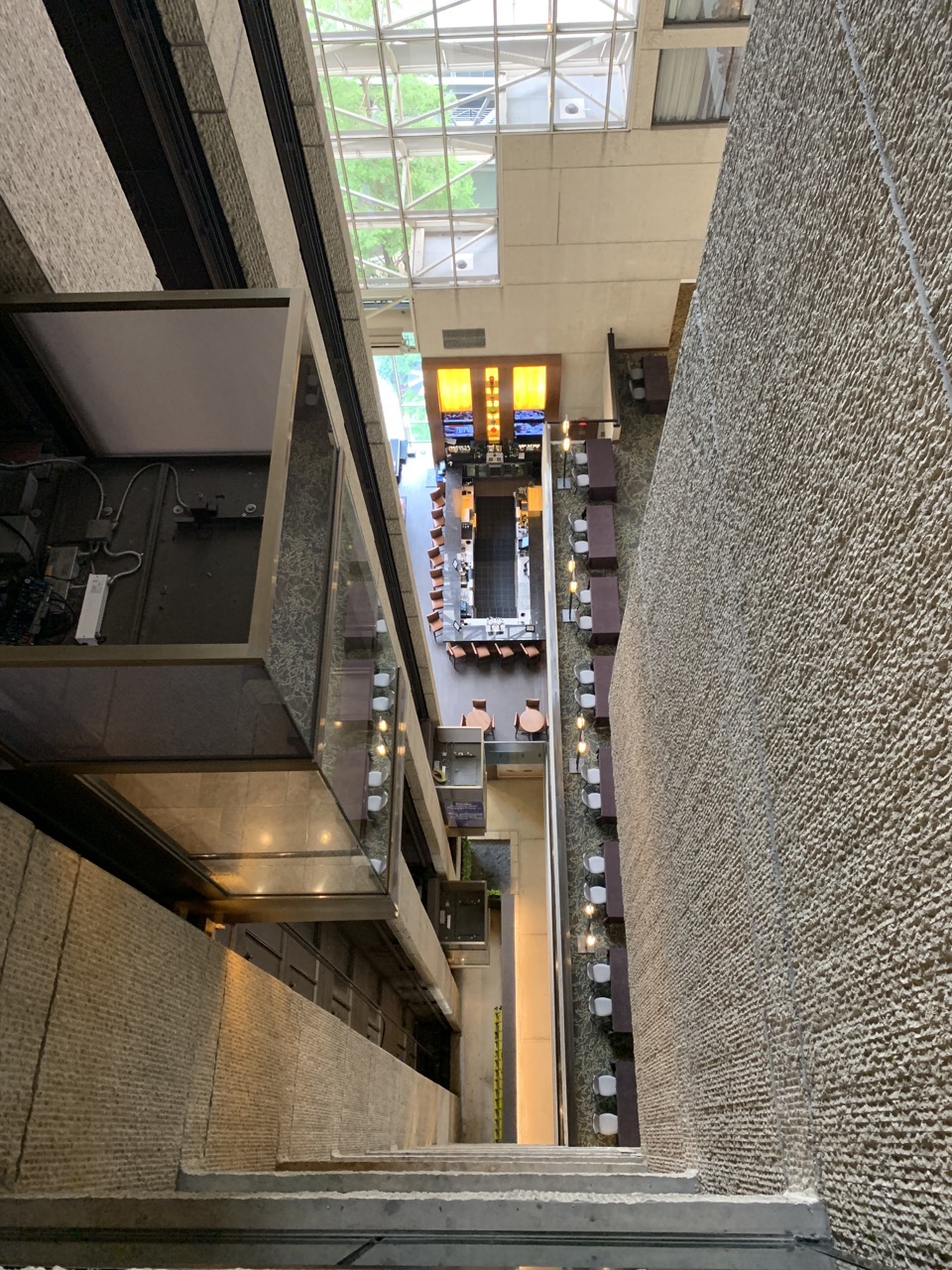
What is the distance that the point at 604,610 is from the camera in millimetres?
11977

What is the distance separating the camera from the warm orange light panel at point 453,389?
16.1 meters

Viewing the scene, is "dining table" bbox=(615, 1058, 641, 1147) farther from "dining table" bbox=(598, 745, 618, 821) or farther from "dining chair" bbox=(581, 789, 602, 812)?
"dining chair" bbox=(581, 789, 602, 812)

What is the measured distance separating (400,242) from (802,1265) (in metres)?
15.1

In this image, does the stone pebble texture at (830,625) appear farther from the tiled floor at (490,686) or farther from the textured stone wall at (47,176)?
the tiled floor at (490,686)

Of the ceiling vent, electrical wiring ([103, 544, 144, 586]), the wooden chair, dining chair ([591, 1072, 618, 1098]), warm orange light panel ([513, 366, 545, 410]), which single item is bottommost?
dining chair ([591, 1072, 618, 1098])

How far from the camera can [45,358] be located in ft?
7.95

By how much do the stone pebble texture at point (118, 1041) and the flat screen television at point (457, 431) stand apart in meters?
14.4

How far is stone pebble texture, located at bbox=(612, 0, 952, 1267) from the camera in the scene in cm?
110

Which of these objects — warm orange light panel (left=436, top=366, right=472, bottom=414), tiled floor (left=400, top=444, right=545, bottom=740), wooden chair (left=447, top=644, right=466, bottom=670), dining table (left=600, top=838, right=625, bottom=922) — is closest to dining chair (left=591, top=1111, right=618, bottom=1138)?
dining table (left=600, top=838, right=625, bottom=922)

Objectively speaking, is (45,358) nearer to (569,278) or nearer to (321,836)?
(321,836)

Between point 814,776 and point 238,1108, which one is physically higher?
point 814,776

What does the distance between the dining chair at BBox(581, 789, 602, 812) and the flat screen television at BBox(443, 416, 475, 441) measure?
8.70 m

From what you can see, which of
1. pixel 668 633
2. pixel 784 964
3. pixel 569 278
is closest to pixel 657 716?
pixel 668 633

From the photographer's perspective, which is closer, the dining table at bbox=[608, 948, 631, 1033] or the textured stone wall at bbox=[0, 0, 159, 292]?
the textured stone wall at bbox=[0, 0, 159, 292]
